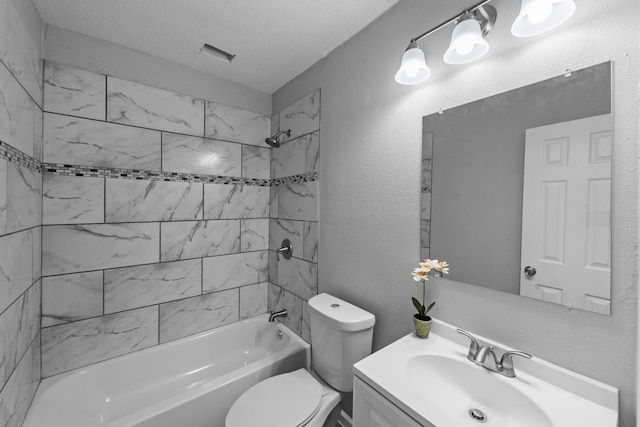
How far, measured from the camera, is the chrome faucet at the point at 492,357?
879 millimetres

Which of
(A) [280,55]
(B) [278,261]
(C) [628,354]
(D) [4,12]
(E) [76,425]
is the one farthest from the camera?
(B) [278,261]

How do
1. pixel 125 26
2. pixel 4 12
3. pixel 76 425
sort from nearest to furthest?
pixel 4 12, pixel 76 425, pixel 125 26

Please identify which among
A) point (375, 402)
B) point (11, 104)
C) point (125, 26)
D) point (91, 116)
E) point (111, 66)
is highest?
point (125, 26)

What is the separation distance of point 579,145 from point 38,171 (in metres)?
Result: 2.39

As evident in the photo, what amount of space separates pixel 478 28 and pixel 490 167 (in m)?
0.49

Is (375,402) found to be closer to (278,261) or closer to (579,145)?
(579,145)

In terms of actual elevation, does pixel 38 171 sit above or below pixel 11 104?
below

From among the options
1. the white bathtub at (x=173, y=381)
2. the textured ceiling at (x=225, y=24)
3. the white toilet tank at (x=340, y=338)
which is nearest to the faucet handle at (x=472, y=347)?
the white toilet tank at (x=340, y=338)

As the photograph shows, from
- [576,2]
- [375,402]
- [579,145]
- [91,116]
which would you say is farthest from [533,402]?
[91,116]

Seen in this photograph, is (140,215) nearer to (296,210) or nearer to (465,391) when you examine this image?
(296,210)

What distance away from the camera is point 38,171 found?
4.56ft

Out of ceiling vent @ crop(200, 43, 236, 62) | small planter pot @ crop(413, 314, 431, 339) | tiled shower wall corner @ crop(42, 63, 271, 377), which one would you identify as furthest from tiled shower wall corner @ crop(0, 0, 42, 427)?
small planter pot @ crop(413, 314, 431, 339)

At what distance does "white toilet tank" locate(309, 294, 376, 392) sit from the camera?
1309 mm

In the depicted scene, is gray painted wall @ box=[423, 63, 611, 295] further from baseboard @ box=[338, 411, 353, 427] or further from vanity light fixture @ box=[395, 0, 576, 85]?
baseboard @ box=[338, 411, 353, 427]
